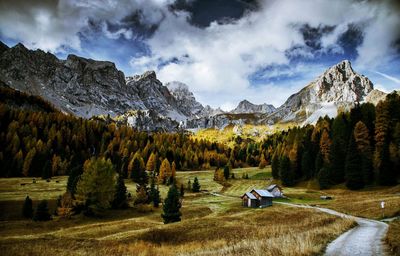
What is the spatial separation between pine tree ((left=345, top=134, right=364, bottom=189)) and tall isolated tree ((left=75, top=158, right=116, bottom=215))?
6071 centimetres

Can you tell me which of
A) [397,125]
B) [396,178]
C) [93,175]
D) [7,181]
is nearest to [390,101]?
[397,125]

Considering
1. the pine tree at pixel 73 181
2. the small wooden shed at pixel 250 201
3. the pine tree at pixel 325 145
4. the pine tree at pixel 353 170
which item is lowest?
the small wooden shed at pixel 250 201

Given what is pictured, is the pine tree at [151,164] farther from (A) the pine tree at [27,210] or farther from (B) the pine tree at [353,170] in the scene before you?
(B) the pine tree at [353,170]

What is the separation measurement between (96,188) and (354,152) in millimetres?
67401

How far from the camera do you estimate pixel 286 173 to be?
4178 inches

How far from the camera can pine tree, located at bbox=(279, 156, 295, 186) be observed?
106m

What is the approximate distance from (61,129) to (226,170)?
10042 cm

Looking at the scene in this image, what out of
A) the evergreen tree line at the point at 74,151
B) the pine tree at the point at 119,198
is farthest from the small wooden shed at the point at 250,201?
the evergreen tree line at the point at 74,151

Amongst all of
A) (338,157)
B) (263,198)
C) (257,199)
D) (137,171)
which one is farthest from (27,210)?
(338,157)

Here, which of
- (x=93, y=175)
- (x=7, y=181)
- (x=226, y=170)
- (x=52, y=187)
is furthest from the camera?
(x=226, y=170)

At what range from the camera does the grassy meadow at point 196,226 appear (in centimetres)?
2009

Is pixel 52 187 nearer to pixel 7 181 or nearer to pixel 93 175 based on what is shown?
pixel 7 181

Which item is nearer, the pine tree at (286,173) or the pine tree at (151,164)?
the pine tree at (286,173)

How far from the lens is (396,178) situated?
71.8 m
